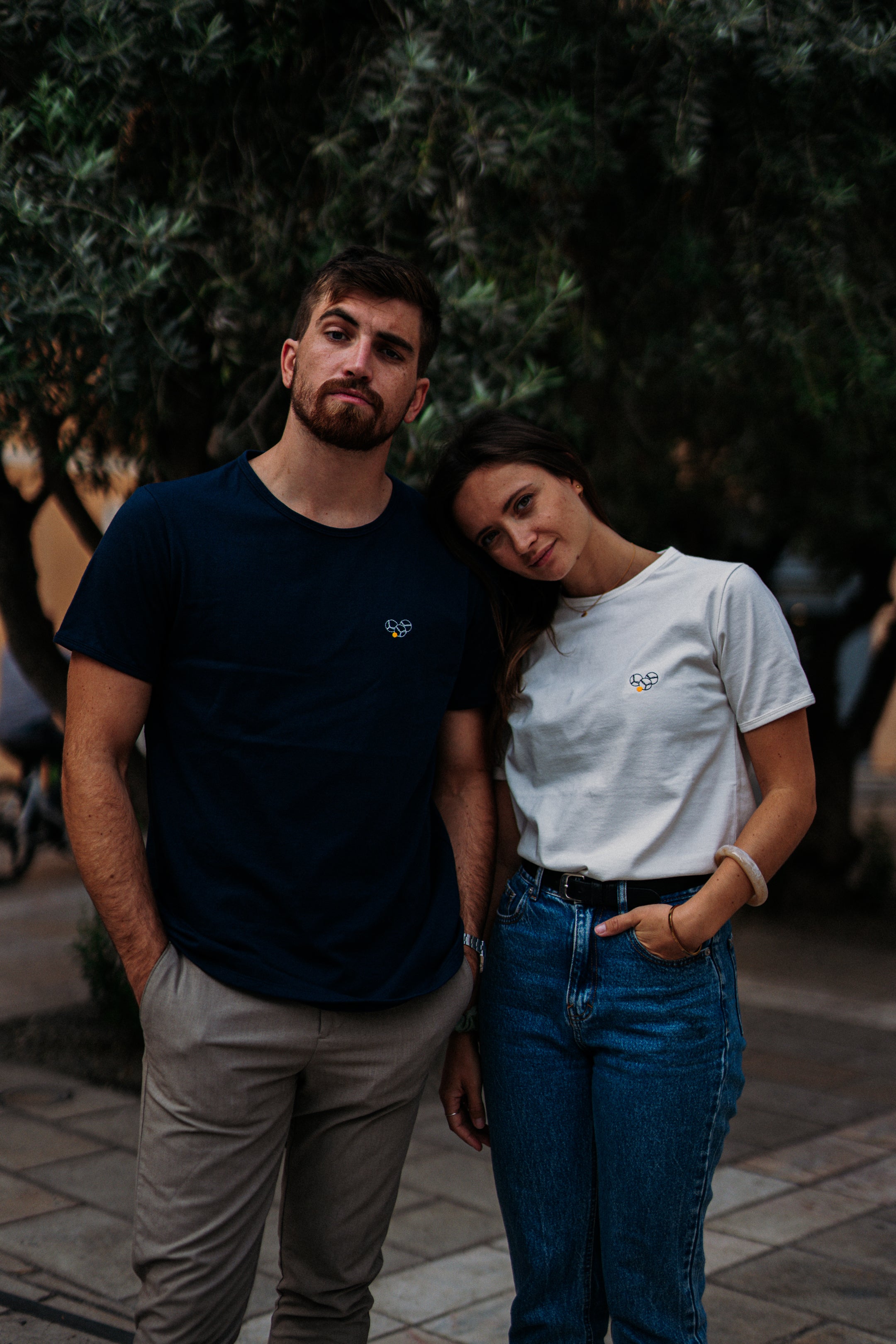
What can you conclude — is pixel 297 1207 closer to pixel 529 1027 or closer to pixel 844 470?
pixel 529 1027

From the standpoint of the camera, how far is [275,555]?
2.11m

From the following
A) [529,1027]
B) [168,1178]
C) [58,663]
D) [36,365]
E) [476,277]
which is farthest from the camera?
[58,663]

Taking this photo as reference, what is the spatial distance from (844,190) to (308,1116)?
325 centimetres

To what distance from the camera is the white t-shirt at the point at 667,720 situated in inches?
83.9

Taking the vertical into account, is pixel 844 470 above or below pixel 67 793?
above

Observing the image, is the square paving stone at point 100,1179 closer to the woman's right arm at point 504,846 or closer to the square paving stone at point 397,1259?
the square paving stone at point 397,1259

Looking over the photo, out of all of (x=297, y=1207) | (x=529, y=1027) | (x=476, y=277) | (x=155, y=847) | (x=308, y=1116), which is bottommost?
(x=297, y=1207)

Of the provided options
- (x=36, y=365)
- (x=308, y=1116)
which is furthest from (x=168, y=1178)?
(x=36, y=365)

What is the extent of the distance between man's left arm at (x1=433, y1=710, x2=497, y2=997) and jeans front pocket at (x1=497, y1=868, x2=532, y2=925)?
6 cm

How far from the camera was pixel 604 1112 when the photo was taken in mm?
2131

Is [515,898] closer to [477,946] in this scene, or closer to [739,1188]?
[477,946]

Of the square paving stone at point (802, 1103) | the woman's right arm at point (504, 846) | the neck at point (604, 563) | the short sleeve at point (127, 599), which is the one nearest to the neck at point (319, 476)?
the short sleeve at point (127, 599)

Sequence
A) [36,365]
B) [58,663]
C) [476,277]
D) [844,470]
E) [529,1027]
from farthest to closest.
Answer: [844,470], [58,663], [476,277], [36,365], [529,1027]

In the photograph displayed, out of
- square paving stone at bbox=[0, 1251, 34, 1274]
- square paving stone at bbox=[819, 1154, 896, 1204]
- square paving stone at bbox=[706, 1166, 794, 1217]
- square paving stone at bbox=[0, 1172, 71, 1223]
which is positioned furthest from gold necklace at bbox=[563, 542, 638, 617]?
square paving stone at bbox=[819, 1154, 896, 1204]
